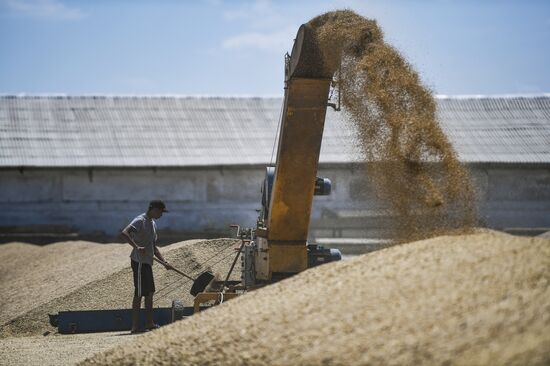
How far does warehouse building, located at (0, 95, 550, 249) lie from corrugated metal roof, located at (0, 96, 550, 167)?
0.06 metres

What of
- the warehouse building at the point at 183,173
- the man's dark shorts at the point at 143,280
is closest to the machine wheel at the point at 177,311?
the man's dark shorts at the point at 143,280

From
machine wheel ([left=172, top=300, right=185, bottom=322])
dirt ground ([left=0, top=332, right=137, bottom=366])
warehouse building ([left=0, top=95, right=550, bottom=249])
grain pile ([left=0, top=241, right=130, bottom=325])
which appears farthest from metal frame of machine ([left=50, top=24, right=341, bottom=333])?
warehouse building ([left=0, top=95, right=550, bottom=249])

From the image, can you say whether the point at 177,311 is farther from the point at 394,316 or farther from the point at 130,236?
Result: the point at 394,316

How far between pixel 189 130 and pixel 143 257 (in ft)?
58.1

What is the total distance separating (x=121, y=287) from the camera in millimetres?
12820

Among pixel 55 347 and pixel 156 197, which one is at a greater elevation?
pixel 156 197

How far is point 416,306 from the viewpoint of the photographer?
5879 mm

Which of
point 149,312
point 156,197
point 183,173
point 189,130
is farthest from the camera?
point 189,130

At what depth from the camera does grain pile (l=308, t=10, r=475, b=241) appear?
8477 millimetres

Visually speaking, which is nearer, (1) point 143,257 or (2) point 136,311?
(2) point 136,311

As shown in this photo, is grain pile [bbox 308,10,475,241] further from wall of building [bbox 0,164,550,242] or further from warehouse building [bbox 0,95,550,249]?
wall of building [bbox 0,164,550,242]

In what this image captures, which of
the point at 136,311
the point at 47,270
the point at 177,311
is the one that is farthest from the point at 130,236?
the point at 47,270

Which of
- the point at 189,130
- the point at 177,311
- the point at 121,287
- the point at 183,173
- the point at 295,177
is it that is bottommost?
the point at 121,287

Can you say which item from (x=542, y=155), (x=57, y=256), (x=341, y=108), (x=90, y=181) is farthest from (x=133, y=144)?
(x=341, y=108)
